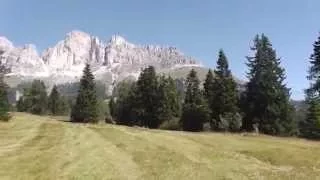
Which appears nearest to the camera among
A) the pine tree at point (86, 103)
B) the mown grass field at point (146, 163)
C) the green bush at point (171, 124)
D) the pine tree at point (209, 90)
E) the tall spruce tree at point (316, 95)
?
the mown grass field at point (146, 163)

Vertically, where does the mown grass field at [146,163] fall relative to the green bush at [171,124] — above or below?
below

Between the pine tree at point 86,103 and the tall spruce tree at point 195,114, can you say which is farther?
the pine tree at point 86,103

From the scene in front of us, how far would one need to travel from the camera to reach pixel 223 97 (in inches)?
3765

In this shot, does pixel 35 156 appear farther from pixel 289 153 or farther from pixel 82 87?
pixel 82 87

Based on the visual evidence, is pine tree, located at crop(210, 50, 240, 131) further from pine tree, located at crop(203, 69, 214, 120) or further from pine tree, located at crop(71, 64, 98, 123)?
pine tree, located at crop(71, 64, 98, 123)

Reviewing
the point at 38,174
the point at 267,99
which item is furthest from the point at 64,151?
the point at 267,99

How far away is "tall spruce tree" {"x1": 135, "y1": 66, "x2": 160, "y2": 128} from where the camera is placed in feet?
369

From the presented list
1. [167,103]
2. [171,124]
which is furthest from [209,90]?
[167,103]

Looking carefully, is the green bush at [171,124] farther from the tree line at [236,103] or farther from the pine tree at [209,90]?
the pine tree at [209,90]

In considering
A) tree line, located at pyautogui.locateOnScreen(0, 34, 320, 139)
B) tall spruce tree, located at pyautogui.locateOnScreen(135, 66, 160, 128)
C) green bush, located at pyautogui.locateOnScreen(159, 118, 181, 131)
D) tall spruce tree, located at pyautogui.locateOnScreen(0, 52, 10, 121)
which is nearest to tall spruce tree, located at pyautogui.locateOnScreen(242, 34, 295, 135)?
tree line, located at pyautogui.locateOnScreen(0, 34, 320, 139)

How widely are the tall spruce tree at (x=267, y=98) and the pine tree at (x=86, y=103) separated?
42164 mm

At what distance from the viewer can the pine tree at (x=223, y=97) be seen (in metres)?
90.1

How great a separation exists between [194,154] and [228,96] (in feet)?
207

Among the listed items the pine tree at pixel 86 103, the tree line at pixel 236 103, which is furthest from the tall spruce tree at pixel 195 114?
the pine tree at pixel 86 103
